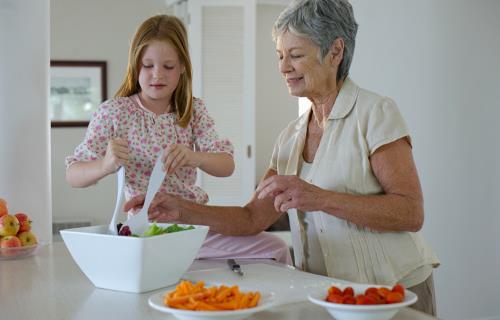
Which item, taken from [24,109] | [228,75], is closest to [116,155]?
[24,109]

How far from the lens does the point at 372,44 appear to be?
3.85 m

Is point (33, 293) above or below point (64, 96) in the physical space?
below

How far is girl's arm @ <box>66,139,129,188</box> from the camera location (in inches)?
62.3

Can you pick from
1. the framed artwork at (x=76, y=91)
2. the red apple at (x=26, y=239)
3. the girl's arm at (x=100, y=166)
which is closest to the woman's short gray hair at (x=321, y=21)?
the girl's arm at (x=100, y=166)

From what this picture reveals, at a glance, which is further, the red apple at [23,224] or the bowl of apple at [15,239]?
the red apple at [23,224]

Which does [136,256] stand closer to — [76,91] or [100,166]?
[100,166]

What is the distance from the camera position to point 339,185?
1769 millimetres

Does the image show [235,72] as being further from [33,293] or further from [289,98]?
[33,293]

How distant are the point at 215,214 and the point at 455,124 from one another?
6.86 ft

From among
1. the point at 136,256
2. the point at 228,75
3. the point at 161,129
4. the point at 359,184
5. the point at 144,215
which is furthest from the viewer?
the point at 228,75

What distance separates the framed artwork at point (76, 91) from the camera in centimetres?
727

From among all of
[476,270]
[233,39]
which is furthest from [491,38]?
[233,39]

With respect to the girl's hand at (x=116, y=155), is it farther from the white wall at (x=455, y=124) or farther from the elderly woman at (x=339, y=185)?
the white wall at (x=455, y=124)

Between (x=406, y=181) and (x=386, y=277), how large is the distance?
0.79 ft
